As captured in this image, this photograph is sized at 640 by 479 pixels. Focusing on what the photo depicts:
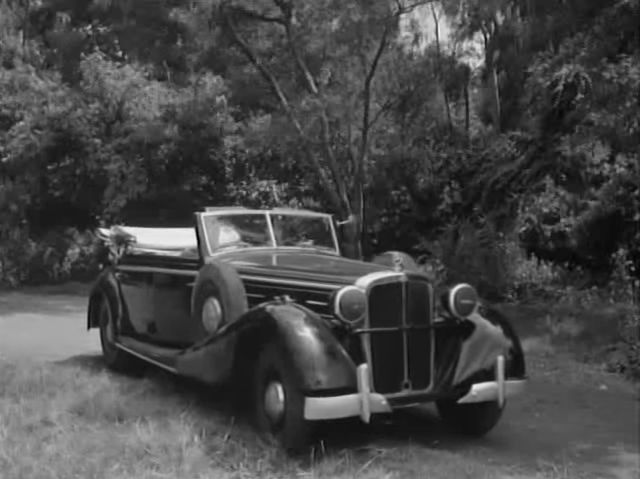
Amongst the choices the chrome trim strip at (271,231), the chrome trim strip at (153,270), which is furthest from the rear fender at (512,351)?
the chrome trim strip at (153,270)

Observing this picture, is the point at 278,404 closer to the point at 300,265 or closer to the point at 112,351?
the point at 300,265

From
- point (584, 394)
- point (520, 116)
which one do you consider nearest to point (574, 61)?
point (584, 394)

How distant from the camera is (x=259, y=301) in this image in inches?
252

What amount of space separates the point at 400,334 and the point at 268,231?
2025 millimetres

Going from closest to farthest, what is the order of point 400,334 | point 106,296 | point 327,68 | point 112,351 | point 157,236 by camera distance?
point 400,334 → point 112,351 → point 106,296 → point 157,236 → point 327,68

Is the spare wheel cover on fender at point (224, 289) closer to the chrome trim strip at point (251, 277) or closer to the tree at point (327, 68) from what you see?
the chrome trim strip at point (251, 277)

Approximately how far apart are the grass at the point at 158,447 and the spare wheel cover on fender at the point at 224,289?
2.71ft

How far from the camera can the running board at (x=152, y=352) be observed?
696 centimetres

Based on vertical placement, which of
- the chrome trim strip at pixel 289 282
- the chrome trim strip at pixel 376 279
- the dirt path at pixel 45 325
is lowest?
the dirt path at pixel 45 325

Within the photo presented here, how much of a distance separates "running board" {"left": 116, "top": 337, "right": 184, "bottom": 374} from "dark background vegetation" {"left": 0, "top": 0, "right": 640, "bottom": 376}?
13.9 ft

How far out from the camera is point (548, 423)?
684 cm

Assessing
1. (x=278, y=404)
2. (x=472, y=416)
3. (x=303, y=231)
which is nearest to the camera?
(x=278, y=404)

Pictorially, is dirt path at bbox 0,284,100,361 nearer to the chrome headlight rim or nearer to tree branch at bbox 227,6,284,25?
the chrome headlight rim

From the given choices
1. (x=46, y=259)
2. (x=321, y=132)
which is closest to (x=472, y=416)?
(x=321, y=132)
